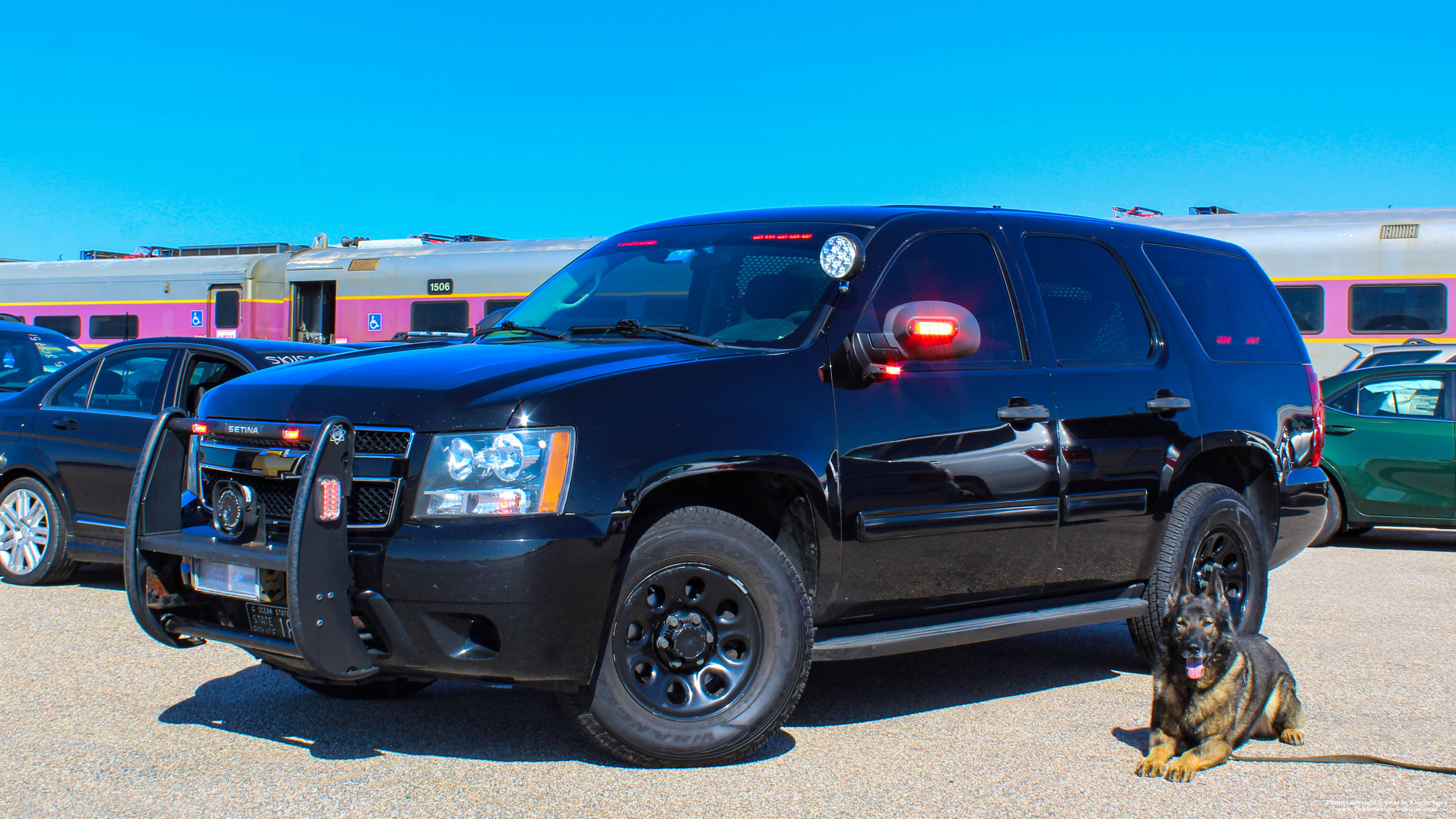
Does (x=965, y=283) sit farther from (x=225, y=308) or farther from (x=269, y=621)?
(x=225, y=308)

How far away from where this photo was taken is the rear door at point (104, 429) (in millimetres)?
7641

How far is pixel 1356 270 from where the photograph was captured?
55.0ft

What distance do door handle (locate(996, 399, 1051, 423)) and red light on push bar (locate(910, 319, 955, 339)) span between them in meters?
0.63

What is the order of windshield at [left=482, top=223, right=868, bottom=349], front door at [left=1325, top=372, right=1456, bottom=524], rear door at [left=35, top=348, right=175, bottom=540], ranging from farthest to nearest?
1. front door at [left=1325, top=372, right=1456, bottom=524]
2. rear door at [left=35, top=348, right=175, bottom=540]
3. windshield at [left=482, top=223, right=868, bottom=349]

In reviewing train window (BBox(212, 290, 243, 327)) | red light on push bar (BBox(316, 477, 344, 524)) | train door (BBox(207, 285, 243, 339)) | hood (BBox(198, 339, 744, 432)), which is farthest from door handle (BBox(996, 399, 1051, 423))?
train window (BBox(212, 290, 243, 327))

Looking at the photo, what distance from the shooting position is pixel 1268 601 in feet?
26.5

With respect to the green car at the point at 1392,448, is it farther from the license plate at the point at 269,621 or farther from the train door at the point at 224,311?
the train door at the point at 224,311

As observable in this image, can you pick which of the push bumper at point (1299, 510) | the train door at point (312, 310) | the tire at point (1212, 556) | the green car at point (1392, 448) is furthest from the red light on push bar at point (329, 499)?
the train door at point (312, 310)

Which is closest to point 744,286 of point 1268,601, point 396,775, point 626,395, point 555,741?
point 626,395

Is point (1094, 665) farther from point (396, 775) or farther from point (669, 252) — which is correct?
point (396, 775)

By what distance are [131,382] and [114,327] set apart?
1709cm

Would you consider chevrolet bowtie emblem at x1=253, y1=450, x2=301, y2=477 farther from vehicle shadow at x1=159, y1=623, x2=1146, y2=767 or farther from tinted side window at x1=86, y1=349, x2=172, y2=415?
tinted side window at x1=86, y1=349, x2=172, y2=415

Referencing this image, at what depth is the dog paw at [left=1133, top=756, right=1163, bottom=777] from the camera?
4379mm

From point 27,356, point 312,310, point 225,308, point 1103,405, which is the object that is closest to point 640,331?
point 1103,405
